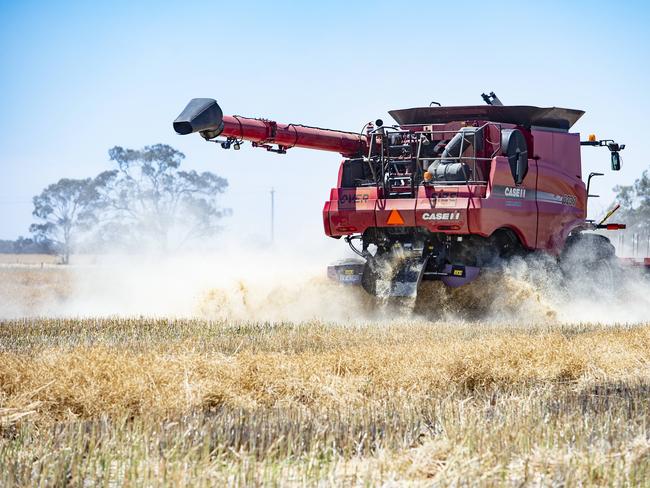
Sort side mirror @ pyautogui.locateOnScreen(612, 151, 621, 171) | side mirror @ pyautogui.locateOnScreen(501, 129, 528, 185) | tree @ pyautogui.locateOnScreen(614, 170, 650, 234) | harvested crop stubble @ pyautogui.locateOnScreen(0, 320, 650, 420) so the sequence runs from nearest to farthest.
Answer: harvested crop stubble @ pyautogui.locateOnScreen(0, 320, 650, 420) < side mirror @ pyautogui.locateOnScreen(501, 129, 528, 185) < side mirror @ pyautogui.locateOnScreen(612, 151, 621, 171) < tree @ pyautogui.locateOnScreen(614, 170, 650, 234)

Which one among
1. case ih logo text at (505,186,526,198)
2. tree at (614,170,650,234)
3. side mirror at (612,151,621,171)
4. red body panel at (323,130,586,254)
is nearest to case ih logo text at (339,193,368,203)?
red body panel at (323,130,586,254)

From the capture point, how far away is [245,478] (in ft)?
13.6

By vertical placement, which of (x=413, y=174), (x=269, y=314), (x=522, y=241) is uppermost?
(x=413, y=174)

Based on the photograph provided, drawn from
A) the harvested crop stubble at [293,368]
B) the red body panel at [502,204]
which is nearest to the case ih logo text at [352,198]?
the red body panel at [502,204]

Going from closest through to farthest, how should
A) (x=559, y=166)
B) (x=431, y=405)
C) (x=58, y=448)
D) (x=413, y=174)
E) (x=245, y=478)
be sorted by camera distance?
1. (x=245, y=478)
2. (x=58, y=448)
3. (x=431, y=405)
4. (x=413, y=174)
5. (x=559, y=166)

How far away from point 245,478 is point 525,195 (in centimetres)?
1005

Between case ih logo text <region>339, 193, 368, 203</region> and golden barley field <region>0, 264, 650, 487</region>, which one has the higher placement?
case ih logo text <region>339, 193, 368, 203</region>

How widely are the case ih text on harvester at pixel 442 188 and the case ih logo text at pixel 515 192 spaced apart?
2 centimetres

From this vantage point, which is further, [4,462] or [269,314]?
[269,314]

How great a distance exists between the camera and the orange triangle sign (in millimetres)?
13181

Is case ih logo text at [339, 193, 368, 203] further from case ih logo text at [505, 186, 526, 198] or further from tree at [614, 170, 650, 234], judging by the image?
tree at [614, 170, 650, 234]

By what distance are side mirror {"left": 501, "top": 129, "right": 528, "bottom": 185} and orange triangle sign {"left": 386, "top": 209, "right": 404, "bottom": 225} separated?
5.50 ft

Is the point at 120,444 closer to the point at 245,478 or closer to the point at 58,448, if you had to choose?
the point at 58,448

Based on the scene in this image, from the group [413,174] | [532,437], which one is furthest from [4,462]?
[413,174]
